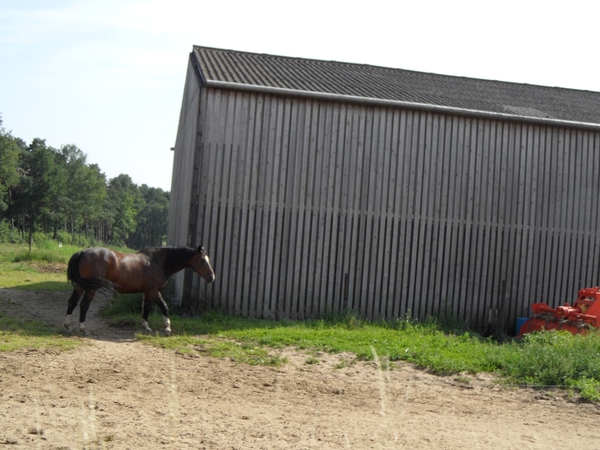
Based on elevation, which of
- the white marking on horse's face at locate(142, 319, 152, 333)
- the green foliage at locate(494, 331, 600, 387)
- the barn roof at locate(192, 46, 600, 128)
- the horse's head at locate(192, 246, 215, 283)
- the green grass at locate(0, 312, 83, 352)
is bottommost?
the green grass at locate(0, 312, 83, 352)

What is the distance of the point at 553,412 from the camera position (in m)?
7.84

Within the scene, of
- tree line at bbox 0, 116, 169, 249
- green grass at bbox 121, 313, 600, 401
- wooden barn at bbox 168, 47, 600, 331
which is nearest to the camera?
green grass at bbox 121, 313, 600, 401

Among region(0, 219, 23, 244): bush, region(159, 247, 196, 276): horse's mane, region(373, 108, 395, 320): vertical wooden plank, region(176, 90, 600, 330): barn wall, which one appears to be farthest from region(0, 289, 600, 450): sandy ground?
region(0, 219, 23, 244): bush

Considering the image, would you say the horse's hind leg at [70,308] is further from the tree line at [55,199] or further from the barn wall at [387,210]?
the tree line at [55,199]

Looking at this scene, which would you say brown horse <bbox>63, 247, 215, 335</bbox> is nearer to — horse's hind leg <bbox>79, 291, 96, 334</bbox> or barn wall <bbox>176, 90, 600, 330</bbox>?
horse's hind leg <bbox>79, 291, 96, 334</bbox>

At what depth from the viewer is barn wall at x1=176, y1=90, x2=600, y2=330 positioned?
45.4 feet

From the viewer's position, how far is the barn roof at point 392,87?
14.5m

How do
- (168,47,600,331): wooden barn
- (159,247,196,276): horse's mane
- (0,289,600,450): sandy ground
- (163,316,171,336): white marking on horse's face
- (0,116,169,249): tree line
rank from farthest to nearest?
(0,116,169,249): tree line < (168,47,600,331): wooden barn < (159,247,196,276): horse's mane < (163,316,171,336): white marking on horse's face < (0,289,600,450): sandy ground

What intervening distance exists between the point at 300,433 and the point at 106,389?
8.17 ft

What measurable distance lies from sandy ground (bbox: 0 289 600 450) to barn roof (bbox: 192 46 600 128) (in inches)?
255

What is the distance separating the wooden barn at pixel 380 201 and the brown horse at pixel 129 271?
4.34 ft

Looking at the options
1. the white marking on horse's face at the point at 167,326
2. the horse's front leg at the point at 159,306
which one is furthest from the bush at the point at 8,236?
the white marking on horse's face at the point at 167,326

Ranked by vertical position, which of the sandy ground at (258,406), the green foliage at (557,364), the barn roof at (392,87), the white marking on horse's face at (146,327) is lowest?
the sandy ground at (258,406)

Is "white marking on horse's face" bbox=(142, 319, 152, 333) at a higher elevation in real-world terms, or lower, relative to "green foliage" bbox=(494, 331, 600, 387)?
lower
